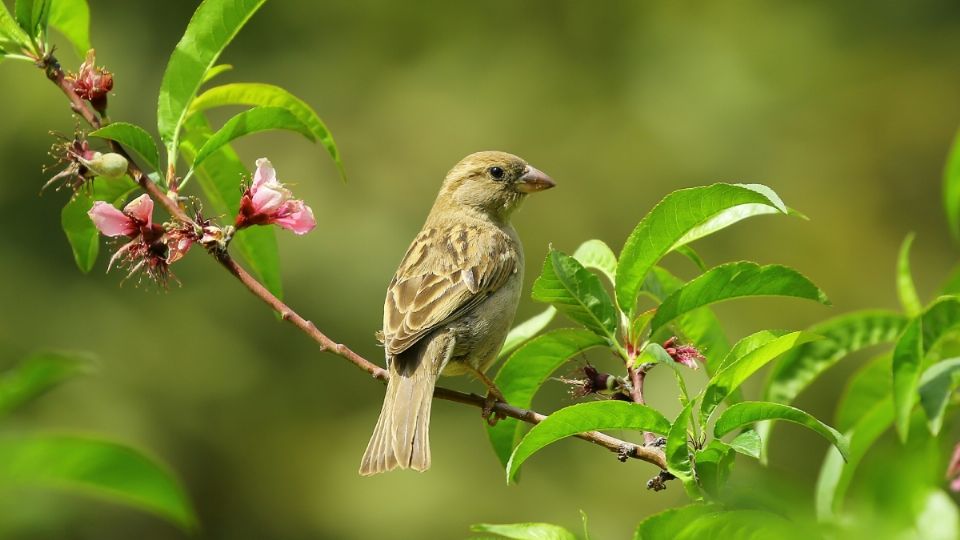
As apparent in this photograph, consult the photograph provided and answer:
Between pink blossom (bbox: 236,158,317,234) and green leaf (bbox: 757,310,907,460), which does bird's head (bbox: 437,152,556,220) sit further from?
pink blossom (bbox: 236,158,317,234)

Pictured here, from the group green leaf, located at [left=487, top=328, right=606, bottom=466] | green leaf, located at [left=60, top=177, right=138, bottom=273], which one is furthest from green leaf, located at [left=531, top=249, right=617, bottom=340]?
green leaf, located at [left=60, top=177, right=138, bottom=273]

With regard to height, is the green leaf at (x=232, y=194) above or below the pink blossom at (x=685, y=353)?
above

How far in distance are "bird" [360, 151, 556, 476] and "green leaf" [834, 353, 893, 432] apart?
102 cm

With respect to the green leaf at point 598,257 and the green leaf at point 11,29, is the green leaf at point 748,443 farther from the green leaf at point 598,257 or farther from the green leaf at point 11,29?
the green leaf at point 11,29

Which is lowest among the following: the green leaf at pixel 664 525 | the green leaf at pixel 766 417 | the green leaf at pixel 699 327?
the green leaf at pixel 664 525

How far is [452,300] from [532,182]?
1121 mm

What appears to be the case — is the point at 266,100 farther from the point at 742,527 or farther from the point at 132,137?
the point at 742,527

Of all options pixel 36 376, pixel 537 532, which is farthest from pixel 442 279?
pixel 36 376

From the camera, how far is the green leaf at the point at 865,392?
3562 mm

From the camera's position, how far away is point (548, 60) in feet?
48.4

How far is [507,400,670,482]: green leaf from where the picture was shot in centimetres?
262

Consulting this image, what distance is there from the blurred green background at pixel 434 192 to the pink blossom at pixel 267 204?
6008 mm

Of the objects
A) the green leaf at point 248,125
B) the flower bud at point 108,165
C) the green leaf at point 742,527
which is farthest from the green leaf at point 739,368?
the flower bud at point 108,165

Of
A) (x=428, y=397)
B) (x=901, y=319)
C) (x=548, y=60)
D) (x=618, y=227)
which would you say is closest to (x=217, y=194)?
(x=428, y=397)
